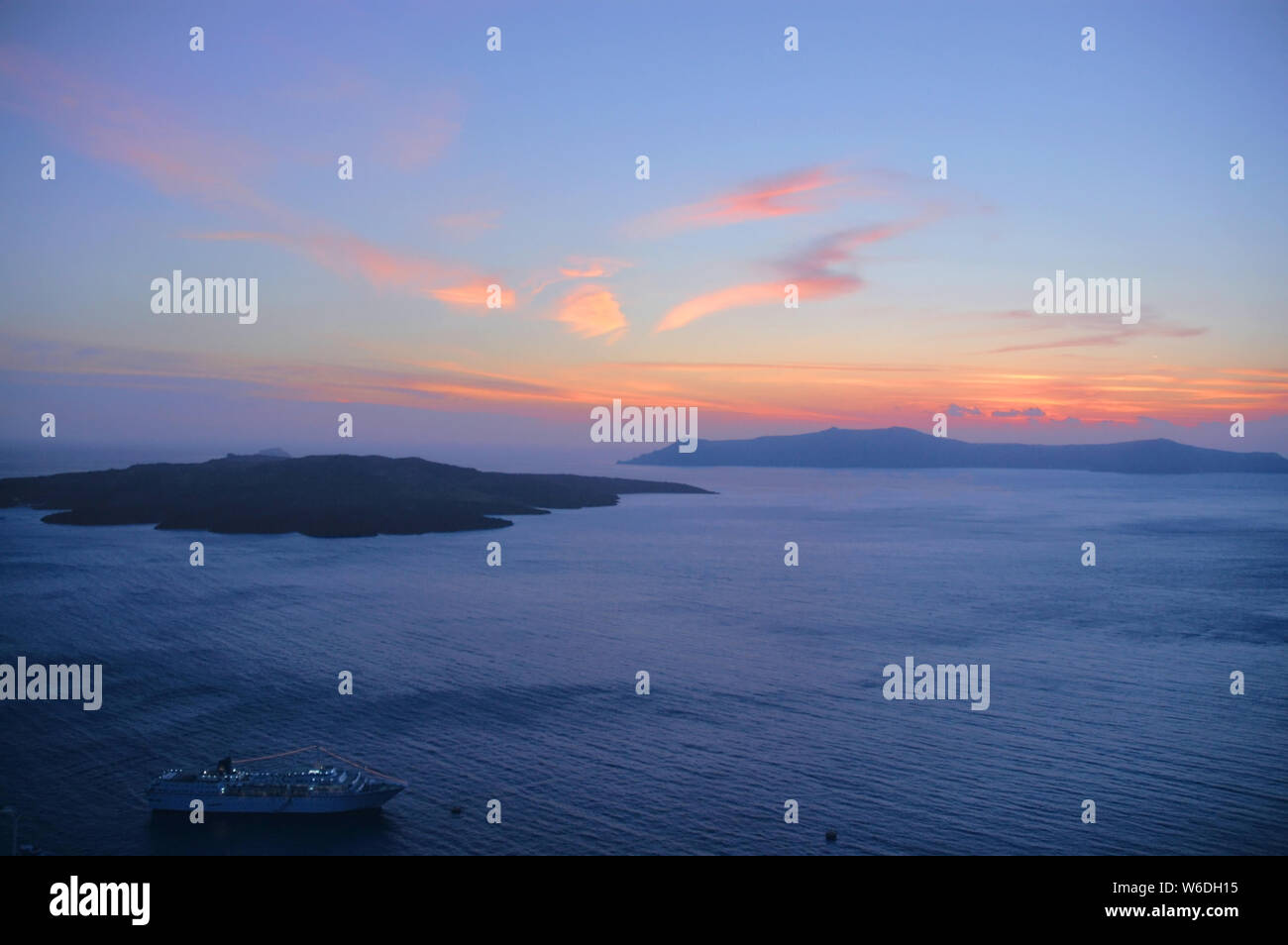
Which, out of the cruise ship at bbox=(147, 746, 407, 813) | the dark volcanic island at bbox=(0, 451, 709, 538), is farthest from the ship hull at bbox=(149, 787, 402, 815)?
the dark volcanic island at bbox=(0, 451, 709, 538)

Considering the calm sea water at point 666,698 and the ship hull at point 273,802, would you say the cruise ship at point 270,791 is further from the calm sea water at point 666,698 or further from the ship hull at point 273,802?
the calm sea water at point 666,698

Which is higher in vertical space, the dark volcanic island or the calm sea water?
the dark volcanic island

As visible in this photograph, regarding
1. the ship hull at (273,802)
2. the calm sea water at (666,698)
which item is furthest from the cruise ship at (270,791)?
the calm sea water at (666,698)

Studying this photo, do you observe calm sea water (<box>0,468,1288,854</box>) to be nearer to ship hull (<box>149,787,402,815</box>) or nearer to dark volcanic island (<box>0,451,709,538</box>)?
ship hull (<box>149,787,402,815</box>)

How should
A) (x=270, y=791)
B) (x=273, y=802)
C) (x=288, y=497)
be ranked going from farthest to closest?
(x=288, y=497)
(x=270, y=791)
(x=273, y=802)

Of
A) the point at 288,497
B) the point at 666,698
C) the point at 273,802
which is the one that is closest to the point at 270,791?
the point at 273,802

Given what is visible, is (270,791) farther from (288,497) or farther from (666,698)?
(288,497)
